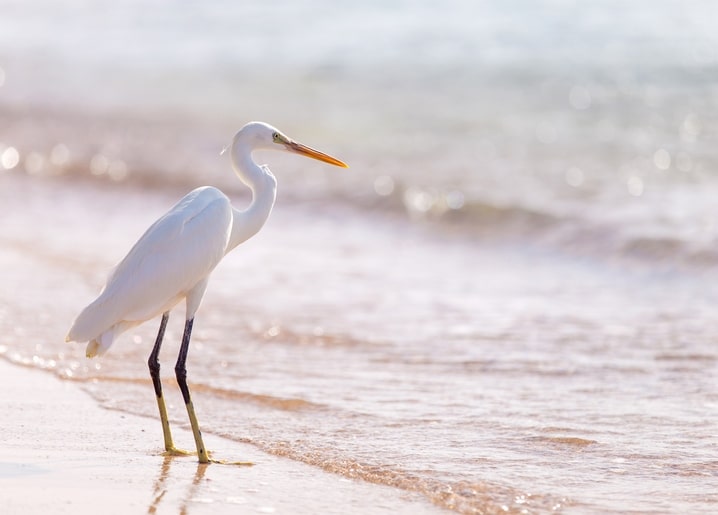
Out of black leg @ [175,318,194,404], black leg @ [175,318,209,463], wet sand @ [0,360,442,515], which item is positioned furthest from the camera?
black leg @ [175,318,194,404]

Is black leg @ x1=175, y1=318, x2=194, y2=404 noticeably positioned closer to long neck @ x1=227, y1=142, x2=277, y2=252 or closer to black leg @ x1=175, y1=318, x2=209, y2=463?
black leg @ x1=175, y1=318, x2=209, y2=463

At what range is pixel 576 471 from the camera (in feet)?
13.5

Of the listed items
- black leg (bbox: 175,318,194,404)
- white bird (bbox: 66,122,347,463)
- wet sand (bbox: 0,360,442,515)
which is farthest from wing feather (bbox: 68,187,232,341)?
wet sand (bbox: 0,360,442,515)

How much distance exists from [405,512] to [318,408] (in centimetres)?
126

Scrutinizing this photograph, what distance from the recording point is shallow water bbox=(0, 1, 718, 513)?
4551 mm

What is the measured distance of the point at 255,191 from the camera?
184 inches

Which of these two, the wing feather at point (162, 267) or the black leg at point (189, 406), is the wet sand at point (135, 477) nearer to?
the black leg at point (189, 406)

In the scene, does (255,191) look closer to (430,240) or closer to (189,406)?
(189,406)

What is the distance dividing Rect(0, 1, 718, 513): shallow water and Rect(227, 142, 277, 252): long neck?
2.67ft

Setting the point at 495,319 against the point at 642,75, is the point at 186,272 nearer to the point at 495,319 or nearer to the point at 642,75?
the point at 495,319

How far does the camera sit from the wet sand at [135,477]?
363cm

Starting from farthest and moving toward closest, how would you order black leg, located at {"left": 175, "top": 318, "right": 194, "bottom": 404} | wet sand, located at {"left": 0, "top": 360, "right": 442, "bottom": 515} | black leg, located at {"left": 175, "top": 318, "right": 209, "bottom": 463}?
1. black leg, located at {"left": 175, "top": 318, "right": 194, "bottom": 404}
2. black leg, located at {"left": 175, "top": 318, "right": 209, "bottom": 463}
3. wet sand, located at {"left": 0, "top": 360, "right": 442, "bottom": 515}

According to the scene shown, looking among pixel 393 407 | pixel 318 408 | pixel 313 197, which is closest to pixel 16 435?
pixel 318 408

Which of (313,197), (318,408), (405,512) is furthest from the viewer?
(313,197)
